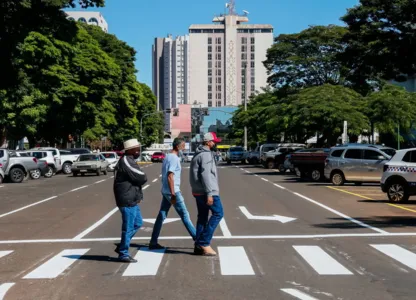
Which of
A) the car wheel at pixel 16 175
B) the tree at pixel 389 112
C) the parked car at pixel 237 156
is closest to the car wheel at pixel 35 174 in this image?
the car wheel at pixel 16 175

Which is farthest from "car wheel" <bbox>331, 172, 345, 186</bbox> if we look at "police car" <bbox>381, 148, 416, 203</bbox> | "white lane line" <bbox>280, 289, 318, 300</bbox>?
→ "white lane line" <bbox>280, 289, 318, 300</bbox>

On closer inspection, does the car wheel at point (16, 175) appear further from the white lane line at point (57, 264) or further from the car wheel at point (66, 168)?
the white lane line at point (57, 264)

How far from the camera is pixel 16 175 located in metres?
32.4

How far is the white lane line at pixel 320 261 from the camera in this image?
27.8 feet

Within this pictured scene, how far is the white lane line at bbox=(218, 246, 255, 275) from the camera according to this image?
27.9 feet

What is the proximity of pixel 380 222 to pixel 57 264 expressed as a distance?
780 centimetres

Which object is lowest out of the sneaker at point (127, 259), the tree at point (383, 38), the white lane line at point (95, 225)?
the white lane line at point (95, 225)

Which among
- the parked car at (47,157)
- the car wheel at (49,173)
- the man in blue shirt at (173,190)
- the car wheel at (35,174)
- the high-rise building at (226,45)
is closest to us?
the man in blue shirt at (173,190)

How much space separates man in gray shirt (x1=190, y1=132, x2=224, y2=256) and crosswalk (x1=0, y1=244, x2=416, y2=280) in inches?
14.7

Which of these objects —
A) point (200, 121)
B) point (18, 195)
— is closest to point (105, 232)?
point (18, 195)

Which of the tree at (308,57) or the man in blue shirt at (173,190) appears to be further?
the tree at (308,57)

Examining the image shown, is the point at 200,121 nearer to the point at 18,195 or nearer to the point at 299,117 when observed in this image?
the point at 299,117

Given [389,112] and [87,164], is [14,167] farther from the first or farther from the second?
[389,112]

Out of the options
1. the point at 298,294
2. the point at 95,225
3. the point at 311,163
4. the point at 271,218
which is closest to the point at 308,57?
the point at 311,163
